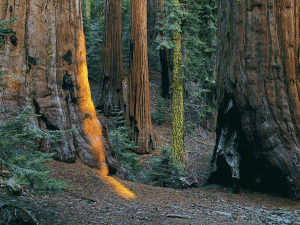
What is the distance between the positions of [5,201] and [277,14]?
664cm

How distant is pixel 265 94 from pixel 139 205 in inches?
151

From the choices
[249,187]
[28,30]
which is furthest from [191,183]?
[28,30]

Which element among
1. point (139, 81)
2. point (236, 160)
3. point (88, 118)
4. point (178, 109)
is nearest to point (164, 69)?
point (139, 81)

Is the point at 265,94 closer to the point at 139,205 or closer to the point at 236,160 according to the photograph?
the point at 236,160

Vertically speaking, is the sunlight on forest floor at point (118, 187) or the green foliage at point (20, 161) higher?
the green foliage at point (20, 161)

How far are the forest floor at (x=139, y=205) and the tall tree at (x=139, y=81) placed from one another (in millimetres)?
6787

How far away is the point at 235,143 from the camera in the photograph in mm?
7555

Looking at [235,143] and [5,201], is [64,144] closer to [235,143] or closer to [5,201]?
[5,201]

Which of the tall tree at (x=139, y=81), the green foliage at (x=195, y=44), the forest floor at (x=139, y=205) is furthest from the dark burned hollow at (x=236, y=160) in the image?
the tall tree at (x=139, y=81)

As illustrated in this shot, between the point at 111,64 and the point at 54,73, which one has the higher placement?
the point at 111,64

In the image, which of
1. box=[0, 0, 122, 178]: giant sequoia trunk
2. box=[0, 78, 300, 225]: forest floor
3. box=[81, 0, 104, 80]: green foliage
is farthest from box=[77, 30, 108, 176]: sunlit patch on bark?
box=[81, 0, 104, 80]: green foliage

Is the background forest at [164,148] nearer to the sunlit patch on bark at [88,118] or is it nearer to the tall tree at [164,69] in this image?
the sunlit patch on bark at [88,118]

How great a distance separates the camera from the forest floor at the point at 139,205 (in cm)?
450

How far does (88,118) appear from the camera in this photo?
6504 mm
